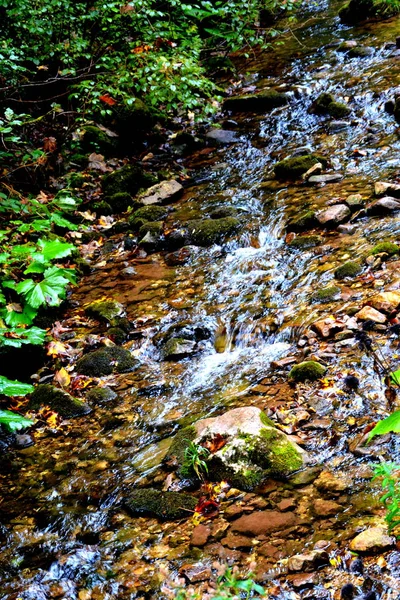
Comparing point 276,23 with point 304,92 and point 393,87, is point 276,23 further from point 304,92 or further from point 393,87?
point 393,87

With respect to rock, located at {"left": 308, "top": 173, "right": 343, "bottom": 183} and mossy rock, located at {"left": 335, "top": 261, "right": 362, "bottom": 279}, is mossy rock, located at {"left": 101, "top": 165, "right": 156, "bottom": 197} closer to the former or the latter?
rock, located at {"left": 308, "top": 173, "right": 343, "bottom": 183}

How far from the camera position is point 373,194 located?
6398 millimetres

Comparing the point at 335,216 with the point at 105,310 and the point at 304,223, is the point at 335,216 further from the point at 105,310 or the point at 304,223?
the point at 105,310

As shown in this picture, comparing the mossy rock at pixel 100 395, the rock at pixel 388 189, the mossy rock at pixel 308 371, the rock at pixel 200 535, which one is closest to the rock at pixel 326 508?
the rock at pixel 200 535

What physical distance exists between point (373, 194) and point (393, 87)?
359cm

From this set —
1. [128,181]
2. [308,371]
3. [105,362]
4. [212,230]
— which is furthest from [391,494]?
[128,181]

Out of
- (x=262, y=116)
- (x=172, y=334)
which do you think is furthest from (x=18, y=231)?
(x=262, y=116)

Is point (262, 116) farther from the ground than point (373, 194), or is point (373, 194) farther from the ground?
point (262, 116)

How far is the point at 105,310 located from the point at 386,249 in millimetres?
2892

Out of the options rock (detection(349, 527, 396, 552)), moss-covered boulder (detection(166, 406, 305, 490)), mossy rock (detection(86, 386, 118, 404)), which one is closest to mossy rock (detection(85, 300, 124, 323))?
mossy rock (detection(86, 386, 118, 404))

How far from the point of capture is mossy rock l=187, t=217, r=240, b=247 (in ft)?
22.6

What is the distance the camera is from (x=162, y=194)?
825cm

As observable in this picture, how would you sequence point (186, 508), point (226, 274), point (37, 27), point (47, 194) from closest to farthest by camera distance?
point (186, 508), point (226, 274), point (37, 27), point (47, 194)

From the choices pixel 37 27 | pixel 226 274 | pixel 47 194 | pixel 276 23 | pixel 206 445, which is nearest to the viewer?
pixel 206 445
